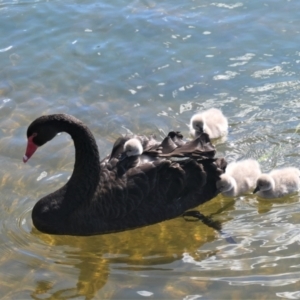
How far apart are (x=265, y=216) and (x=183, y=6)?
3975 millimetres

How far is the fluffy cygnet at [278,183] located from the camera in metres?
5.55

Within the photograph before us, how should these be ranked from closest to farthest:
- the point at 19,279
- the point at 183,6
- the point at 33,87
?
the point at 19,279 → the point at 33,87 → the point at 183,6

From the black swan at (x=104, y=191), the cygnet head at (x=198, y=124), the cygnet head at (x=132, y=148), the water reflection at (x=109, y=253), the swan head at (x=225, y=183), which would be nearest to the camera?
the water reflection at (x=109, y=253)

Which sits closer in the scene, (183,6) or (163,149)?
(163,149)

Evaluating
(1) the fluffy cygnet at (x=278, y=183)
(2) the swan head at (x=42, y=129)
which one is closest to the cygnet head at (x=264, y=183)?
(1) the fluffy cygnet at (x=278, y=183)

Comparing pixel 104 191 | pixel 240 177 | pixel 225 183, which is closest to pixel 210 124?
pixel 240 177

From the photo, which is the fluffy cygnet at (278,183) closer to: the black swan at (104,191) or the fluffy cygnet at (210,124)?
the black swan at (104,191)

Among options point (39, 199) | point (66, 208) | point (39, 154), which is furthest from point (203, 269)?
point (39, 154)

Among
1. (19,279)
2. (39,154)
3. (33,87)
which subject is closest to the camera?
(19,279)

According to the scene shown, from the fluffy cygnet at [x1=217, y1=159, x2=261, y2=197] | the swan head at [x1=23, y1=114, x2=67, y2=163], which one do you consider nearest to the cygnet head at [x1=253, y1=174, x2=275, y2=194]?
the fluffy cygnet at [x1=217, y1=159, x2=261, y2=197]

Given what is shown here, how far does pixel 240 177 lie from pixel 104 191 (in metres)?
1.18

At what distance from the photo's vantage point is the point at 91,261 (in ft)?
16.2

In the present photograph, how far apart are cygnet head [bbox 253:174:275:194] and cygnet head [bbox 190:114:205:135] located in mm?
796

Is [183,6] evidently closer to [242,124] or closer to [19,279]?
[242,124]
